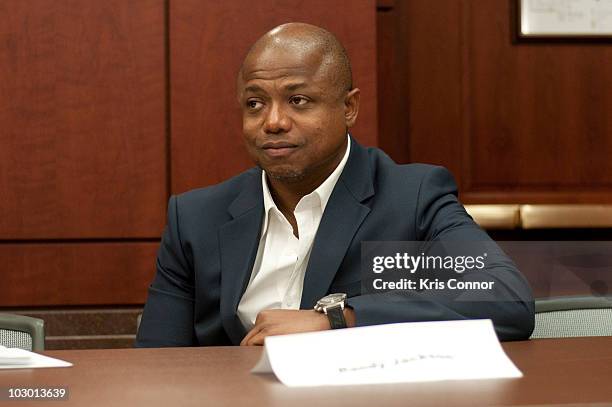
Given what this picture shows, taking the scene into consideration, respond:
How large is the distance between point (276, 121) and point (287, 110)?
0.17 ft

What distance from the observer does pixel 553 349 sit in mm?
1553

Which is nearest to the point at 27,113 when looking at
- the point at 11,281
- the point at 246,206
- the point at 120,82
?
the point at 120,82

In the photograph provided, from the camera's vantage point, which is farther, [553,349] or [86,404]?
[553,349]

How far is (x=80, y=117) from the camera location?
3.17 m

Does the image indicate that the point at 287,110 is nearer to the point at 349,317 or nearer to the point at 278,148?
the point at 278,148

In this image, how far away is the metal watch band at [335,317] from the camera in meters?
1.65

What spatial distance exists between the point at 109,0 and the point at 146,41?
6.9 inches

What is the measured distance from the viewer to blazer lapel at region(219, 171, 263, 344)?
6.58 feet

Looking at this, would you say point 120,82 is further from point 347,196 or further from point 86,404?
point 86,404

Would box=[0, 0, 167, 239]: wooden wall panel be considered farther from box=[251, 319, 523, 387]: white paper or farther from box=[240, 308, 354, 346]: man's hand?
box=[251, 319, 523, 387]: white paper

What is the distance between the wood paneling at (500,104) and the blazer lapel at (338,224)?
1712mm

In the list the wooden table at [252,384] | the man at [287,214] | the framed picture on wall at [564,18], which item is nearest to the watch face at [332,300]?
the wooden table at [252,384]

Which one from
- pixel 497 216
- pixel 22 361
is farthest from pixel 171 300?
pixel 497 216

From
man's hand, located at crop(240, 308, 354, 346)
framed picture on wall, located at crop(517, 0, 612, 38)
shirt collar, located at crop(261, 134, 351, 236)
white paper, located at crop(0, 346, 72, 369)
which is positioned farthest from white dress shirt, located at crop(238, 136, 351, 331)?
framed picture on wall, located at crop(517, 0, 612, 38)
